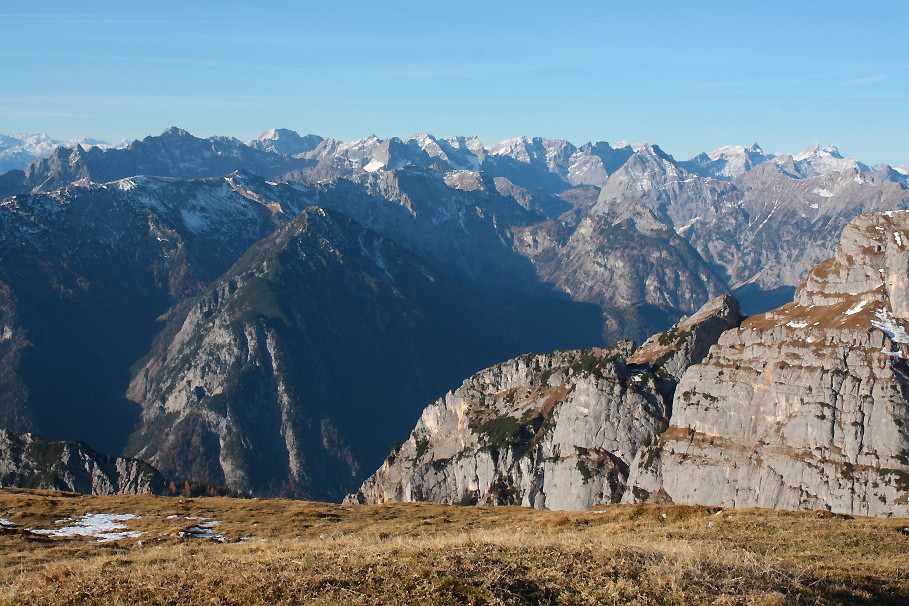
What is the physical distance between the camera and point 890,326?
174 m

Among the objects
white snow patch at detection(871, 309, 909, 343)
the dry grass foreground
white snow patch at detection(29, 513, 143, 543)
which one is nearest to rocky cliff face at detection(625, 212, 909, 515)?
white snow patch at detection(871, 309, 909, 343)

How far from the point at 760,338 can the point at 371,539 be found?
155079 mm

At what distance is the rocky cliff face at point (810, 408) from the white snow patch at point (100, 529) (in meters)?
122

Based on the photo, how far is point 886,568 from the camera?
39.8 m

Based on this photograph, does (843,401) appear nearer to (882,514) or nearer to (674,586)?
(882,514)

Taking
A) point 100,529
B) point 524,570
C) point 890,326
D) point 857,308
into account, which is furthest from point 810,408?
point 524,570

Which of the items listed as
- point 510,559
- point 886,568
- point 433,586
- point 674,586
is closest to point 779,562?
point 886,568

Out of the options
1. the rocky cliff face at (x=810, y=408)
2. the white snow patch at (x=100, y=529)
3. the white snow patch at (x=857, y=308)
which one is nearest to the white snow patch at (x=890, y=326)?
the rocky cliff face at (x=810, y=408)

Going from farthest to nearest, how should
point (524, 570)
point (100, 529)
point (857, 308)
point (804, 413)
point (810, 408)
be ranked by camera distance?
point (857, 308) < point (804, 413) < point (810, 408) < point (100, 529) < point (524, 570)

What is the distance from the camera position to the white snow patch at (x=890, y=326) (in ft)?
558

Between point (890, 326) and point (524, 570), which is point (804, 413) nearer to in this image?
point (890, 326)

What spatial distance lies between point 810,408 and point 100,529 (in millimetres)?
138339

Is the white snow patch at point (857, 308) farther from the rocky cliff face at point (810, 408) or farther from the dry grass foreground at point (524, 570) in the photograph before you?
the dry grass foreground at point (524, 570)

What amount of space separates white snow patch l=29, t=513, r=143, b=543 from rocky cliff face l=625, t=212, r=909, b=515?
122 m
